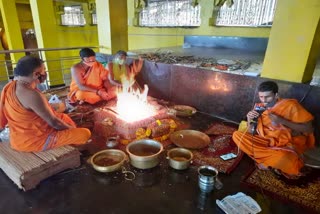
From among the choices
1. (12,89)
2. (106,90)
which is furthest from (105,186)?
(106,90)

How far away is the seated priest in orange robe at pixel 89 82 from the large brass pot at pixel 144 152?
2115 mm

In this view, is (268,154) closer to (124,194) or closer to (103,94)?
(124,194)

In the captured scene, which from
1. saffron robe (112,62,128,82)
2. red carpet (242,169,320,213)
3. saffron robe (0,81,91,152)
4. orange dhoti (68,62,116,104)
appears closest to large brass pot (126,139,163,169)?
saffron robe (0,81,91,152)

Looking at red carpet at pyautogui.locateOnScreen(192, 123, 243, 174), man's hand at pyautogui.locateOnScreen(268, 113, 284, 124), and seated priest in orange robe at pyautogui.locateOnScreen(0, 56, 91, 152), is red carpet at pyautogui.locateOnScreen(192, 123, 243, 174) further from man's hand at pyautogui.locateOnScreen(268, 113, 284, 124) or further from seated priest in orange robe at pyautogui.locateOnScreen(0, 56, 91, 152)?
seated priest in orange robe at pyautogui.locateOnScreen(0, 56, 91, 152)

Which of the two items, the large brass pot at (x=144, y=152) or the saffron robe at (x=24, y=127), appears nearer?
the saffron robe at (x=24, y=127)

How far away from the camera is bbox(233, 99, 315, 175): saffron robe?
2.36 metres

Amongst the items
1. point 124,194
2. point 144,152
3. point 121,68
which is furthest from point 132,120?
point 121,68

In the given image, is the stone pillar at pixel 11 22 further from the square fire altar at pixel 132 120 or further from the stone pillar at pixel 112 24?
the square fire altar at pixel 132 120

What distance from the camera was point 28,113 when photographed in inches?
91.2

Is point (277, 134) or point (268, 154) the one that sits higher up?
point (277, 134)

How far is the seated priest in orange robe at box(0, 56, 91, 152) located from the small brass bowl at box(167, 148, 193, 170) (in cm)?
127

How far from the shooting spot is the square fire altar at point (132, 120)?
316 centimetres

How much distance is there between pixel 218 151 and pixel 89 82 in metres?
2.98

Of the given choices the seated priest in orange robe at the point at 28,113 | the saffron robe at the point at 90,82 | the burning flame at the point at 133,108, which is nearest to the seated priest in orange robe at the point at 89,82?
the saffron robe at the point at 90,82
